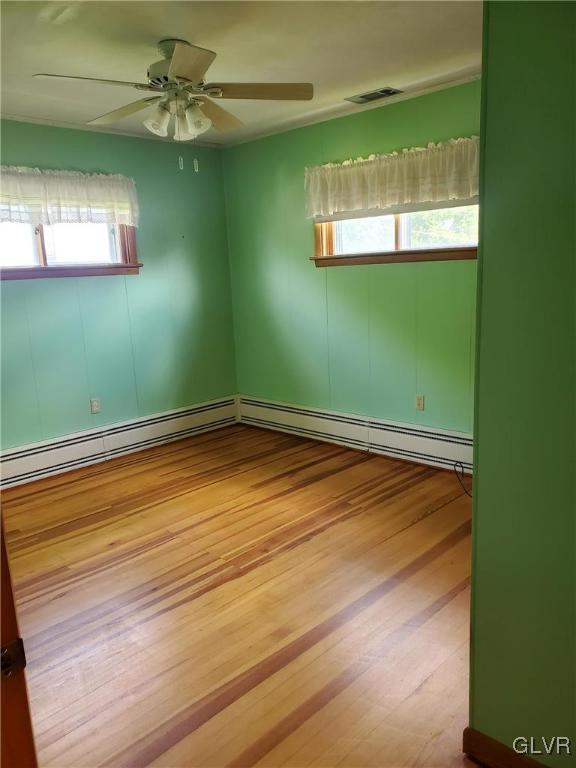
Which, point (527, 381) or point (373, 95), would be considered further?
point (373, 95)

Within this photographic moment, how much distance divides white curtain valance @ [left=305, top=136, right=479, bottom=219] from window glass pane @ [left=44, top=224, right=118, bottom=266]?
61.4 inches

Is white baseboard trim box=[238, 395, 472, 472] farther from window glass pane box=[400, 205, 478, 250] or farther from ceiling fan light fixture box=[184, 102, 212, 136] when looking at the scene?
ceiling fan light fixture box=[184, 102, 212, 136]

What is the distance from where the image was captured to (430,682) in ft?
6.46

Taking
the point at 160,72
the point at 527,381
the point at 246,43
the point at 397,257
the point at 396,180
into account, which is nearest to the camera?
the point at 527,381

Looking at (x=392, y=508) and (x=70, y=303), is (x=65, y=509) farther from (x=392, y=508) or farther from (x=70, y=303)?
(x=392, y=508)

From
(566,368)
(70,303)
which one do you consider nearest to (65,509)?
(70,303)

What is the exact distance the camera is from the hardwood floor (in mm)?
1783

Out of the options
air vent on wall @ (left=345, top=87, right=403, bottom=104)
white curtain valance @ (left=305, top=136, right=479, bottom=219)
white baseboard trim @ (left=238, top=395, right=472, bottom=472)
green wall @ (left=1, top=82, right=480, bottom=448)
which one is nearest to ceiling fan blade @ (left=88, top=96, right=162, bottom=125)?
green wall @ (left=1, top=82, right=480, bottom=448)

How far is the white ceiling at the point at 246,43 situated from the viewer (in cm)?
235

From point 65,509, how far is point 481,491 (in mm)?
2873

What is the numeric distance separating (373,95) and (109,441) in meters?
3.14

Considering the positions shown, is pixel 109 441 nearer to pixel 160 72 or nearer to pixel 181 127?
pixel 181 127

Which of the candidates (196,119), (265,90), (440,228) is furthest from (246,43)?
(440,228)

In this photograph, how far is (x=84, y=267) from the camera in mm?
4172
